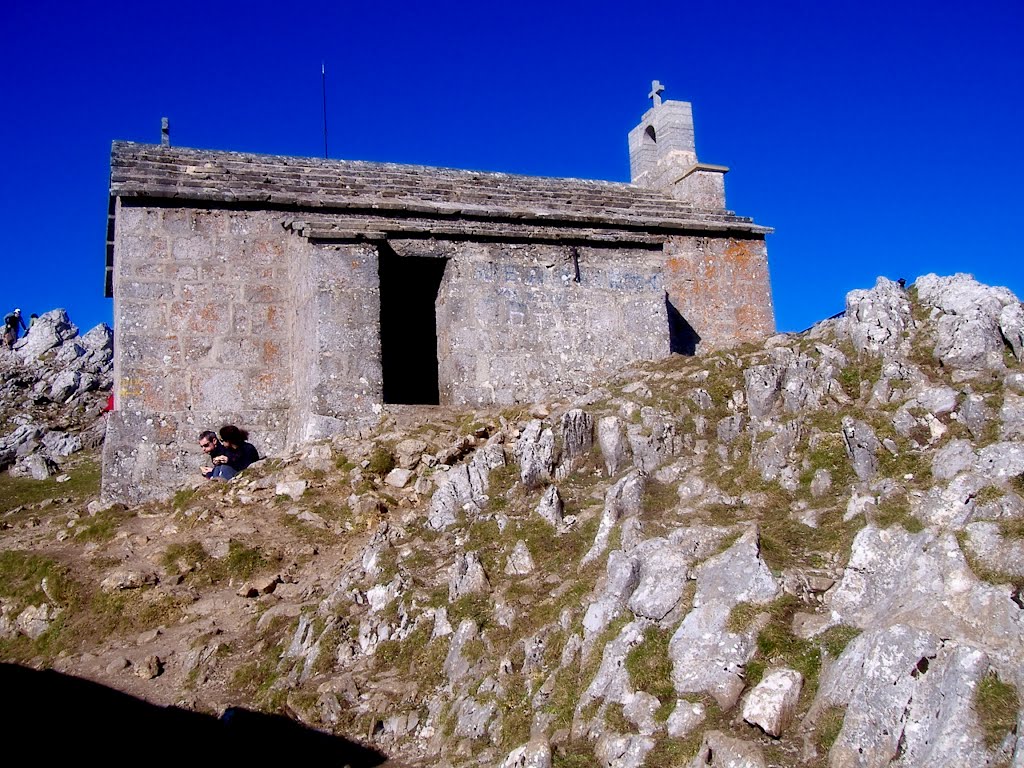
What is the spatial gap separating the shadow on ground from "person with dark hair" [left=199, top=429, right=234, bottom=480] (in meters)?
4.42

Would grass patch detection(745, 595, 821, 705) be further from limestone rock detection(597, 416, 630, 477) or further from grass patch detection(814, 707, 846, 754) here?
limestone rock detection(597, 416, 630, 477)

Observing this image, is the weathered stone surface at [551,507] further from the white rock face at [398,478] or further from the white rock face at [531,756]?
the white rock face at [531,756]

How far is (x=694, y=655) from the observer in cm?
689

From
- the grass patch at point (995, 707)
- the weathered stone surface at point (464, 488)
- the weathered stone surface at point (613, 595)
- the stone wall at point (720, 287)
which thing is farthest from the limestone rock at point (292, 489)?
the grass patch at point (995, 707)

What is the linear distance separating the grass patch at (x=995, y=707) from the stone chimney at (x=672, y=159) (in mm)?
14650

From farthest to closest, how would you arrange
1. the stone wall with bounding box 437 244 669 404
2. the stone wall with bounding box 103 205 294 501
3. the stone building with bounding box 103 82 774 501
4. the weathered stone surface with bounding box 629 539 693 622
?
the stone wall with bounding box 437 244 669 404
the stone wall with bounding box 103 205 294 501
the stone building with bounding box 103 82 774 501
the weathered stone surface with bounding box 629 539 693 622

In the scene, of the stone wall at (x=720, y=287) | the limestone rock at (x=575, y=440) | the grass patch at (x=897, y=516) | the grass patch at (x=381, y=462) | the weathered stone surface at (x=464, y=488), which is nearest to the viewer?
the grass patch at (x=897, y=516)

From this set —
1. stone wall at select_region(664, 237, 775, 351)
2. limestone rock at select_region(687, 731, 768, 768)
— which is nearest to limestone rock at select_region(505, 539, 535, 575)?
limestone rock at select_region(687, 731, 768, 768)

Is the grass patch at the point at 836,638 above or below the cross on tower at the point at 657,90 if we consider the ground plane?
below

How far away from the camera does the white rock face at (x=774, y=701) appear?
615 cm

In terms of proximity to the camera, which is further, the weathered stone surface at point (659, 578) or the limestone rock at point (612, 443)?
the limestone rock at point (612, 443)

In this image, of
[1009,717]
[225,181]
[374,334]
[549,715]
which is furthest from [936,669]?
[225,181]

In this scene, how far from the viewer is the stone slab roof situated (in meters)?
15.9

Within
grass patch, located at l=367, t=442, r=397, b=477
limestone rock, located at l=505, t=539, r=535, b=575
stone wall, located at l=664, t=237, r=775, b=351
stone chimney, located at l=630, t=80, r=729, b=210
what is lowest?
limestone rock, located at l=505, t=539, r=535, b=575
